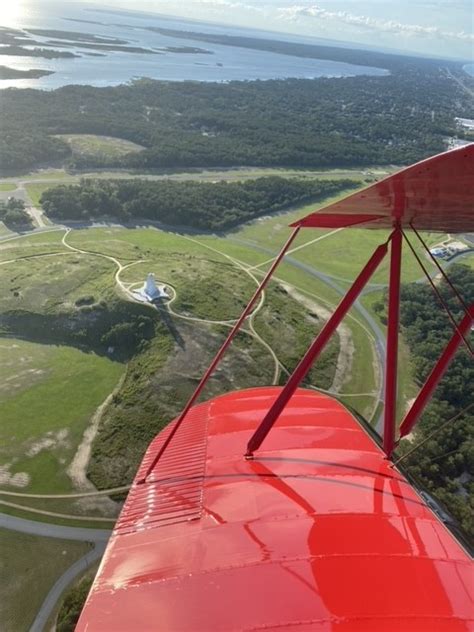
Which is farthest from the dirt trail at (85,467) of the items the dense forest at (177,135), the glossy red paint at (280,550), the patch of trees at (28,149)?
the dense forest at (177,135)

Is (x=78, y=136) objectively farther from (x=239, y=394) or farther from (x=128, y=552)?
(x=128, y=552)

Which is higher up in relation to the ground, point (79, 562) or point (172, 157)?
point (172, 157)

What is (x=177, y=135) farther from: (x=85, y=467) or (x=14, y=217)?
(x=85, y=467)

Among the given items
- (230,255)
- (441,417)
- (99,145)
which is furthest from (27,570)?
(99,145)

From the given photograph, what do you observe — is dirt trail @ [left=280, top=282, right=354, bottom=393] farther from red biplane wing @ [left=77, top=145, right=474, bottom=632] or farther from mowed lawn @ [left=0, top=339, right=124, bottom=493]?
red biplane wing @ [left=77, top=145, right=474, bottom=632]

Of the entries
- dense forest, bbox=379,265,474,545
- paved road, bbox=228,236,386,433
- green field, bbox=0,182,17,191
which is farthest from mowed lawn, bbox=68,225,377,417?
green field, bbox=0,182,17,191

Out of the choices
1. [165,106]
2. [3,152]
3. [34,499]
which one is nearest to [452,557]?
[34,499]
